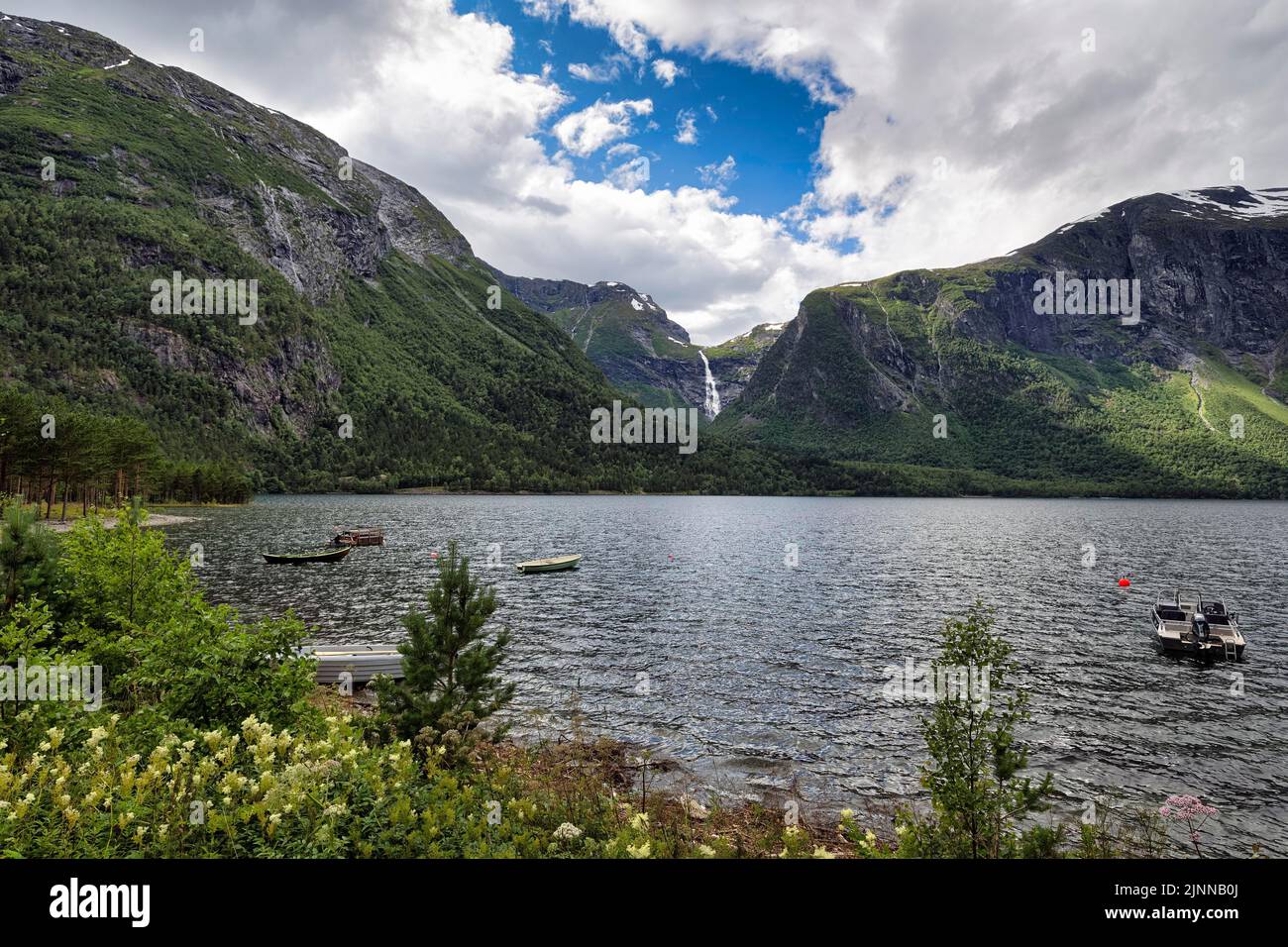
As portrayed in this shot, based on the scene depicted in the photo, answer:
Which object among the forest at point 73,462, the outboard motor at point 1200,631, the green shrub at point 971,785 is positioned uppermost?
the forest at point 73,462

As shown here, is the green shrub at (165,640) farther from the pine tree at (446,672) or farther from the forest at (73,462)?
the forest at (73,462)

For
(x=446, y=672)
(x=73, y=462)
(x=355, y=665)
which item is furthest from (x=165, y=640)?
(x=73, y=462)

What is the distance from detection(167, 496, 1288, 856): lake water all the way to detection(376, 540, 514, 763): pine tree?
32.6ft

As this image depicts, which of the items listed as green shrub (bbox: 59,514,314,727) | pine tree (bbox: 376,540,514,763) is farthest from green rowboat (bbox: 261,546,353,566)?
pine tree (bbox: 376,540,514,763)

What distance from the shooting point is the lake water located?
22.6 m

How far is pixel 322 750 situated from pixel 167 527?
106 meters

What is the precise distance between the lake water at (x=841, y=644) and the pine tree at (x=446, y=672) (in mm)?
9940

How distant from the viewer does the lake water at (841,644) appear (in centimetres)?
2262

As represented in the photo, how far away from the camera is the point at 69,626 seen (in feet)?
51.1

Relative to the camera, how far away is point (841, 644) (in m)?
40.0

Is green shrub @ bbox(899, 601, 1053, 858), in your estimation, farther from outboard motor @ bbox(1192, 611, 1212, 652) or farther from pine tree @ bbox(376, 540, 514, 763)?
outboard motor @ bbox(1192, 611, 1212, 652)

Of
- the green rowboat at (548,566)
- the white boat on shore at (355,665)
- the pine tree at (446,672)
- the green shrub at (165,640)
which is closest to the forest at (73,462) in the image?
the white boat on shore at (355,665)
